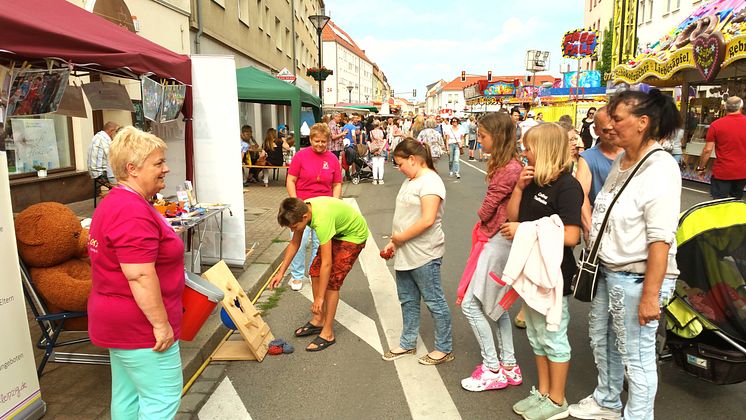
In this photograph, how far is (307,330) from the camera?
4.64 meters

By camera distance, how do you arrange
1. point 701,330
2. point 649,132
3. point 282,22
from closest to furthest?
point 649,132 < point 701,330 < point 282,22

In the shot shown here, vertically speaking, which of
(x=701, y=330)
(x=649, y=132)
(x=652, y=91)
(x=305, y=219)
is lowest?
(x=701, y=330)

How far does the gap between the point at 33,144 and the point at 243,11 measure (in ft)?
42.1

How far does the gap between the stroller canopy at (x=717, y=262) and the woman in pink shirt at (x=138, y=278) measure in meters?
2.86

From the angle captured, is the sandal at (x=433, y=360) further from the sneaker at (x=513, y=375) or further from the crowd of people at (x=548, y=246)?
the sneaker at (x=513, y=375)

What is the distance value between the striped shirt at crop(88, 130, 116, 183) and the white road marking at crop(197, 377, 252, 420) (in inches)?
257

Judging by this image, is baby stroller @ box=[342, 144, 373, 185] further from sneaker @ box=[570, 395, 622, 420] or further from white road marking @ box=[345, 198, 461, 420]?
sneaker @ box=[570, 395, 622, 420]

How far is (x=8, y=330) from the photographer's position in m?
2.92

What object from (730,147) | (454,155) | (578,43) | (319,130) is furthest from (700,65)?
(578,43)

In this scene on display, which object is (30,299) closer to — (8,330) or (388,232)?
(8,330)

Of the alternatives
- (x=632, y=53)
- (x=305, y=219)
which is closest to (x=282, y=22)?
(x=632, y=53)

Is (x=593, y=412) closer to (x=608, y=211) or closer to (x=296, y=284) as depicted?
(x=608, y=211)

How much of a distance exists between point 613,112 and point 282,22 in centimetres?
2878

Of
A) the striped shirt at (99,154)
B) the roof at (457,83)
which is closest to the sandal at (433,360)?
the striped shirt at (99,154)
